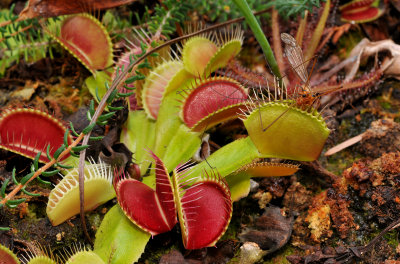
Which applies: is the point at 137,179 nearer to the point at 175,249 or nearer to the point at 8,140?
the point at 175,249

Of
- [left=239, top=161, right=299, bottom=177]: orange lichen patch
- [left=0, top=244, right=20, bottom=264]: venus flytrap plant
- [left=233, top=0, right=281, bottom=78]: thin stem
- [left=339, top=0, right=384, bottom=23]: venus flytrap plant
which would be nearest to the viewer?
[left=0, top=244, right=20, bottom=264]: venus flytrap plant

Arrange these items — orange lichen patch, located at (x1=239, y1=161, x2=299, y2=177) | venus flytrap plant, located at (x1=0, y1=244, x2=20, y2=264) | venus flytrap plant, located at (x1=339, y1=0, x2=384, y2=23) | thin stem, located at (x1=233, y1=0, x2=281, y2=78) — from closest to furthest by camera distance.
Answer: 1. venus flytrap plant, located at (x1=0, y1=244, x2=20, y2=264)
2. orange lichen patch, located at (x1=239, y1=161, x2=299, y2=177)
3. thin stem, located at (x1=233, y1=0, x2=281, y2=78)
4. venus flytrap plant, located at (x1=339, y1=0, x2=384, y2=23)

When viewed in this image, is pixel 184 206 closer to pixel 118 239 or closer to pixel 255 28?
pixel 118 239

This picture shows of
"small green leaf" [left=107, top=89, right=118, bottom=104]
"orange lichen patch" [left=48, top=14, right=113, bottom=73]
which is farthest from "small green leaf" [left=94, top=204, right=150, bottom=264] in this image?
"orange lichen patch" [left=48, top=14, right=113, bottom=73]

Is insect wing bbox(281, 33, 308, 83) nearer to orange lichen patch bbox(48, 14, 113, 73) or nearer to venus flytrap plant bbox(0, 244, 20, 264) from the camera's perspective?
orange lichen patch bbox(48, 14, 113, 73)

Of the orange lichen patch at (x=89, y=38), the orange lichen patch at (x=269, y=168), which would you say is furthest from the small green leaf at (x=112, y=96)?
the orange lichen patch at (x=269, y=168)

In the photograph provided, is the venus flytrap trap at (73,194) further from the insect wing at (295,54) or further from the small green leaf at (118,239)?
the insect wing at (295,54)
